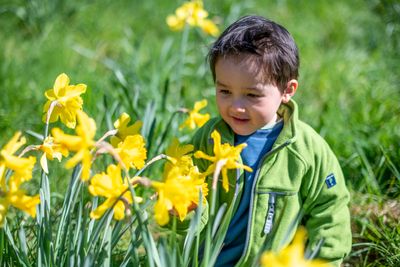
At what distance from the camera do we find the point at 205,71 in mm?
3674

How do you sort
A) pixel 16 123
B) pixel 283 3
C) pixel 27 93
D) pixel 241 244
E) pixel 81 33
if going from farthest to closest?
1. pixel 283 3
2. pixel 81 33
3. pixel 27 93
4. pixel 16 123
5. pixel 241 244

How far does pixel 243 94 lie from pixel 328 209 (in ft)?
1.51

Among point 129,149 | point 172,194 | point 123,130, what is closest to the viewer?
point 172,194

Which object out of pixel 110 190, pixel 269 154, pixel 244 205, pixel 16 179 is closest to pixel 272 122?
pixel 269 154

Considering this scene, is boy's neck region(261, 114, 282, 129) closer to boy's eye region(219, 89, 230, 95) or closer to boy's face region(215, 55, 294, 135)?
boy's face region(215, 55, 294, 135)

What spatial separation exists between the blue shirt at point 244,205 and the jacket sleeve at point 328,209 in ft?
0.57

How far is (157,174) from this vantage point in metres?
2.84

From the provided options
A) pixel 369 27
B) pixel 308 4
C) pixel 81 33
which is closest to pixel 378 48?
pixel 369 27

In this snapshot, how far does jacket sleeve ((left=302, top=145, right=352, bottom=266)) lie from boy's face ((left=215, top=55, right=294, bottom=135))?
246 mm

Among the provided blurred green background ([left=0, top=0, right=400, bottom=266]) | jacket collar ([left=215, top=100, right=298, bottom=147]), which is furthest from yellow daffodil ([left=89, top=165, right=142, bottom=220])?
blurred green background ([left=0, top=0, right=400, bottom=266])

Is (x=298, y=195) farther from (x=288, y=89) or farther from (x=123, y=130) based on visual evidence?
(x=123, y=130)

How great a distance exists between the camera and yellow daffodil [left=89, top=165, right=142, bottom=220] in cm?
147

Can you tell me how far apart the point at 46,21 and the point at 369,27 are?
7.70 feet

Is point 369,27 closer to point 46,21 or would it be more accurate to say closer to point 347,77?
point 347,77
